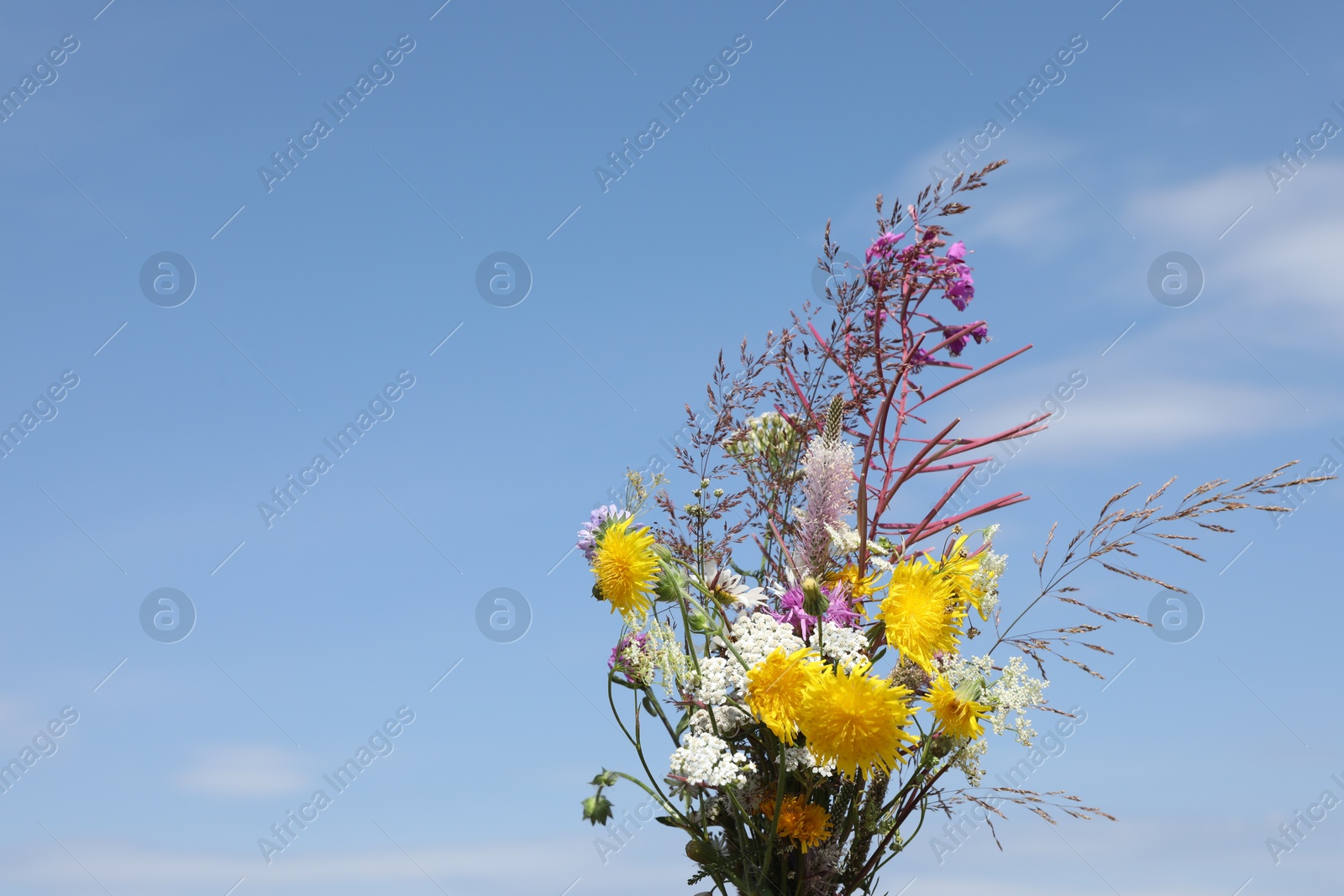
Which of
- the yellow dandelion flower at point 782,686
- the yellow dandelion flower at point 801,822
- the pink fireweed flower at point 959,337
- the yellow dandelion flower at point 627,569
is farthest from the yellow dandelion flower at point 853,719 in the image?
the pink fireweed flower at point 959,337

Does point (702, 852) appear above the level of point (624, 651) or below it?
below

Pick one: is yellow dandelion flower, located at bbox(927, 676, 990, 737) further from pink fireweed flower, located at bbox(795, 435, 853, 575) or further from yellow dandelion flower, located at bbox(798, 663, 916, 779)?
pink fireweed flower, located at bbox(795, 435, 853, 575)

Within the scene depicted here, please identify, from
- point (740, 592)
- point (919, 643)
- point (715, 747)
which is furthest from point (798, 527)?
point (715, 747)

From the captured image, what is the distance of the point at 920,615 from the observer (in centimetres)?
202

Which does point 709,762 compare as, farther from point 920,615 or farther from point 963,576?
point 963,576

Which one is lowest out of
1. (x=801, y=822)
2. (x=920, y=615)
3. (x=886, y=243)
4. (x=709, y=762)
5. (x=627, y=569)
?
(x=801, y=822)

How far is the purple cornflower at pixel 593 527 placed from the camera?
2287 mm

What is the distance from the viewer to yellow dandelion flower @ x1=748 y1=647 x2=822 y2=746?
193cm

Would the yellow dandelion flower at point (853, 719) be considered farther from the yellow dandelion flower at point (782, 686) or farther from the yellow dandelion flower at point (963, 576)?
the yellow dandelion flower at point (963, 576)

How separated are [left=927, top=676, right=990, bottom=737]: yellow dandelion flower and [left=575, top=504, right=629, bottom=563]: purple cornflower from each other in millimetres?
732

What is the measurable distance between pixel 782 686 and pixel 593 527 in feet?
1.90

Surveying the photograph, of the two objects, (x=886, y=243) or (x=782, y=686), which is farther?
(x=886, y=243)

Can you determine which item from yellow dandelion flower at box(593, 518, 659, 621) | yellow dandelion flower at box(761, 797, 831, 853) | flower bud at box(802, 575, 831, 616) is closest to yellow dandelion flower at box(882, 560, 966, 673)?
flower bud at box(802, 575, 831, 616)

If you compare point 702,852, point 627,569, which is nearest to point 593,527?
point 627,569
